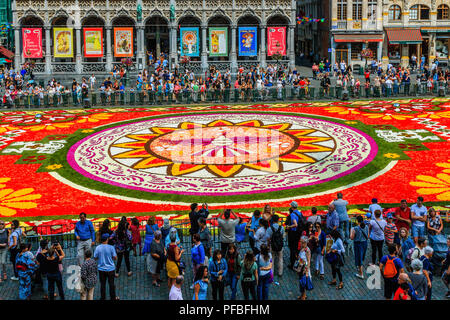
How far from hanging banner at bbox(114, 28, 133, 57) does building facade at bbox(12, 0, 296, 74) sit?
1.50 ft

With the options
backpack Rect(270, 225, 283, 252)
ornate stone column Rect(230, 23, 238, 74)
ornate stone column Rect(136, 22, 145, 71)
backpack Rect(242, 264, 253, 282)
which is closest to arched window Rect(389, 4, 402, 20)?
ornate stone column Rect(230, 23, 238, 74)

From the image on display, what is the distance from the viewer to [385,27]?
5588 centimetres

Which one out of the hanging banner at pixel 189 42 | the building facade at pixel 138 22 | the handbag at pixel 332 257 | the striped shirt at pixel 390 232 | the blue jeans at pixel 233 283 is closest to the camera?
the blue jeans at pixel 233 283

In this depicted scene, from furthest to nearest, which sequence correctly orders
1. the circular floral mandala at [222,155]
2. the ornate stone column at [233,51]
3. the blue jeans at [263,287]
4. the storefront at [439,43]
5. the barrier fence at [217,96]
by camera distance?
the storefront at [439,43], the ornate stone column at [233,51], the barrier fence at [217,96], the circular floral mandala at [222,155], the blue jeans at [263,287]

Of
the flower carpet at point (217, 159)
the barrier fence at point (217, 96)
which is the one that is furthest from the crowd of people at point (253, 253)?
the barrier fence at point (217, 96)

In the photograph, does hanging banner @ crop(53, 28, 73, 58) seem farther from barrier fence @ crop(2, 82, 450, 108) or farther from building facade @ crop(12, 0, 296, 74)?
barrier fence @ crop(2, 82, 450, 108)

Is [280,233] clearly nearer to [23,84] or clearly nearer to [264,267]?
[264,267]

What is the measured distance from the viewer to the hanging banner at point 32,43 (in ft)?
164

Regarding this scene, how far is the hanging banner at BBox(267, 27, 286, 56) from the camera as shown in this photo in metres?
52.0

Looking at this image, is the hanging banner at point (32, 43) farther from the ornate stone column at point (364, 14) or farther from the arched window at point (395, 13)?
the arched window at point (395, 13)

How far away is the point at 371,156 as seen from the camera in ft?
83.0

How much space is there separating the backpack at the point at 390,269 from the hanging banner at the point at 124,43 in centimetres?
4243

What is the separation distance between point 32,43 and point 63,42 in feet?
8.34
